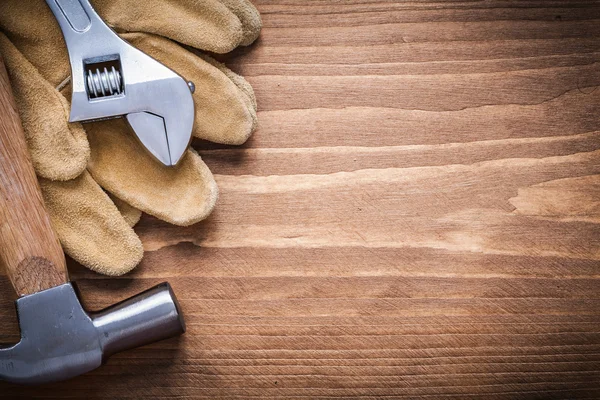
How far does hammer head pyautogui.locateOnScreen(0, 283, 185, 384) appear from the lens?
63cm

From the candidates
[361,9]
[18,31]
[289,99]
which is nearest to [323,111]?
[289,99]

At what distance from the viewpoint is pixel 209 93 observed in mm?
683

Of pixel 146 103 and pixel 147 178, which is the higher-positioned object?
pixel 146 103

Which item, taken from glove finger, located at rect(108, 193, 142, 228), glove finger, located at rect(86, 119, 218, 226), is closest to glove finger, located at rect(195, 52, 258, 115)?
glove finger, located at rect(86, 119, 218, 226)

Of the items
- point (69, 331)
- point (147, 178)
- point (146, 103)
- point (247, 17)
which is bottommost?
point (69, 331)

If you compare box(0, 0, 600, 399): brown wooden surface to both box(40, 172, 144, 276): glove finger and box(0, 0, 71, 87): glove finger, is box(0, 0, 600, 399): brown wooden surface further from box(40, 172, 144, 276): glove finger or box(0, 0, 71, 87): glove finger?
box(0, 0, 71, 87): glove finger

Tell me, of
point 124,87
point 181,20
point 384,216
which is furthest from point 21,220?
point 384,216

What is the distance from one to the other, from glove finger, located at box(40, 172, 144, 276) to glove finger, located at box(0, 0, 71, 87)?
0.47 feet

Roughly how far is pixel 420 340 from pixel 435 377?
59 mm

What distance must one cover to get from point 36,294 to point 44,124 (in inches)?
8.4

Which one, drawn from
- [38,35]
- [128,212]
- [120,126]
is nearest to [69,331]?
[128,212]

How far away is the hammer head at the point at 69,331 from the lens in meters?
0.63

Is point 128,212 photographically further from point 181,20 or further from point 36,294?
point 181,20

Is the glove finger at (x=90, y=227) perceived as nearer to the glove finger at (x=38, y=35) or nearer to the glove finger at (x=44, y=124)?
the glove finger at (x=44, y=124)
